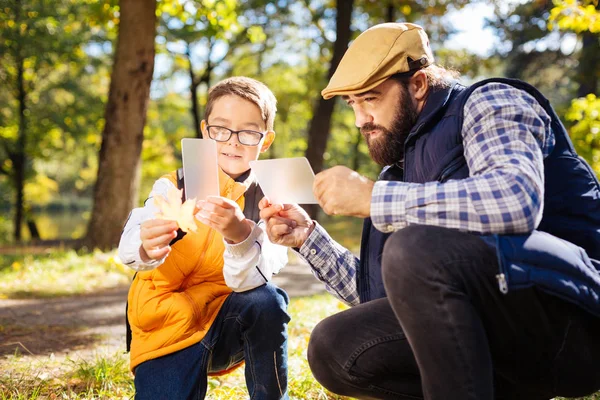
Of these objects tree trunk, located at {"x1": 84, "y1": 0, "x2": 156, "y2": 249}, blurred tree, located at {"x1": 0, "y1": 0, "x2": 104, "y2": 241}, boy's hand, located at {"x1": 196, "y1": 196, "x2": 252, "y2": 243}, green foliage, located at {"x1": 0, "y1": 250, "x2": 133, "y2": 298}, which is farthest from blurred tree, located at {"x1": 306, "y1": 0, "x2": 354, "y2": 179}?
boy's hand, located at {"x1": 196, "y1": 196, "x2": 252, "y2": 243}

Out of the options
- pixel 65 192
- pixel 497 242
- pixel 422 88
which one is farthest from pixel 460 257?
pixel 65 192

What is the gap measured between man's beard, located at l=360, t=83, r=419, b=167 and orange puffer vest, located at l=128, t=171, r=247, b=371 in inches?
24.4

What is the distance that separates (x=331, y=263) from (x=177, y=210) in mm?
664

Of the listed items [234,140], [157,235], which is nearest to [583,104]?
[234,140]

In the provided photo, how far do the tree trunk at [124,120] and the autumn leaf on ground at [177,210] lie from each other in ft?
18.4

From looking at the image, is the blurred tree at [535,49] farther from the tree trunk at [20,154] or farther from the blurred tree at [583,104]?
the tree trunk at [20,154]

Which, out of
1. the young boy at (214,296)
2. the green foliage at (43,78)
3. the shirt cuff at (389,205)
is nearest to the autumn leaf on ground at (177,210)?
the young boy at (214,296)

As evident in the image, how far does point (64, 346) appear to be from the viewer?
3.56 meters

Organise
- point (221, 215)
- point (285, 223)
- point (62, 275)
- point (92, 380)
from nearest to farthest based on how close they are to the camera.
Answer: point (221, 215) < point (285, 223) < point (92, 380) < point (62, 275)

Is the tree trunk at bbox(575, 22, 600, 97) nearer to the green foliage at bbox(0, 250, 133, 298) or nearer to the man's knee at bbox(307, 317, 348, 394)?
the green foliage at bbox(0, 250, 133, 298)

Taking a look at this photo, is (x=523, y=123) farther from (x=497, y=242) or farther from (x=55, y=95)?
(x=55, y=95)

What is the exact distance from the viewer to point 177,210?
195 centimetres

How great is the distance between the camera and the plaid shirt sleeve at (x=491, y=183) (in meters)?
1.45

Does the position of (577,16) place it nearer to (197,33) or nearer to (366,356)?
(366,356)
